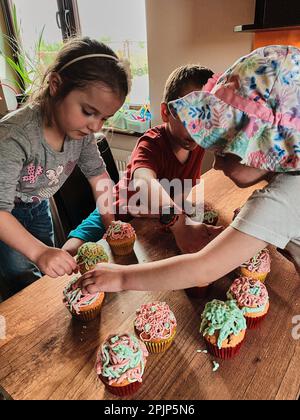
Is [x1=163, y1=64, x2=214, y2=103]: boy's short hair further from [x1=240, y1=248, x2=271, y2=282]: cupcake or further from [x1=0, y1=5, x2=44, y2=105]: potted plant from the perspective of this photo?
[x1=0, y1=5, x2=44, y2=105]: potted plant

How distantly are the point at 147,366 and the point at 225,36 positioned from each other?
1.84 metres

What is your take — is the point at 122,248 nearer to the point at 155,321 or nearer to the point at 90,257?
the point at 90,257

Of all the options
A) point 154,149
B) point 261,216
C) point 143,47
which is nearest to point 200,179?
point 154,149

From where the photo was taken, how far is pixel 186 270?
66cm

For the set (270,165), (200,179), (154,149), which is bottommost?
(200,179)

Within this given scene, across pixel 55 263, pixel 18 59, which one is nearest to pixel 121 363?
pixel 55 263

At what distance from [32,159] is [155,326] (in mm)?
646

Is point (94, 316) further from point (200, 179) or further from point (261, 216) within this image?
point (200, 179)

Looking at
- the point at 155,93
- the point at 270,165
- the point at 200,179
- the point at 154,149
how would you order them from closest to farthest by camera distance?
the point at 270,165 < the point at 154,149 < the point at 200,179 < the point at 155,93

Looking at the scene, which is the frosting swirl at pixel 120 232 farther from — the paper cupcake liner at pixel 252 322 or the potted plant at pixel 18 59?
the potted plant at pixel 18 59

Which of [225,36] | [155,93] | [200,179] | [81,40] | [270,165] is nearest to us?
[270,165]

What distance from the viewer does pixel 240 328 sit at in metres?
0.67

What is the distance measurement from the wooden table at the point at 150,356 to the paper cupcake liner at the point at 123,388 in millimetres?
11

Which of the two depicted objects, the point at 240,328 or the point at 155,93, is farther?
the point at 155,93
